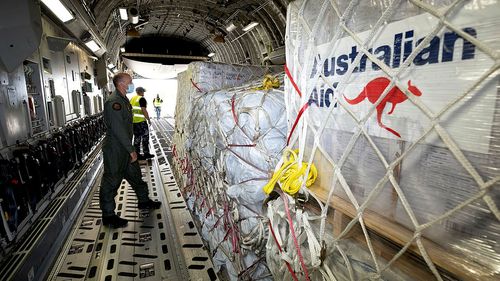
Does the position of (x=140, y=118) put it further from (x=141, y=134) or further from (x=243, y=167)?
(x=243, y=167)

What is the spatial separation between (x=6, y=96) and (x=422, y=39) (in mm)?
3913

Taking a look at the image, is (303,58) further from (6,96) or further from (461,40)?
(6,96)

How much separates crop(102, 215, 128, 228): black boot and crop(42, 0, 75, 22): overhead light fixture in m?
3.02

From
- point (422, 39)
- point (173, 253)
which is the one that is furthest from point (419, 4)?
point (173, 253)

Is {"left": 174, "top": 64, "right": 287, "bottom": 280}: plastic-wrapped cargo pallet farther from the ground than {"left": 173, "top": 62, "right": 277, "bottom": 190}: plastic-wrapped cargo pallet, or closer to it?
closer to it

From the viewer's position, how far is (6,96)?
310 cm

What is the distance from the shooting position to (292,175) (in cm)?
164

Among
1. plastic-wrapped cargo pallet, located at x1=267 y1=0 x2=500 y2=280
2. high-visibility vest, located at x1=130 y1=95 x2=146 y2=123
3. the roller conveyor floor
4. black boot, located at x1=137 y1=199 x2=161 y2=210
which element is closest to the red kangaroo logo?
plastic-wrapped cargo pallet, located at x1=267 y1=0 x2=500 y2=280

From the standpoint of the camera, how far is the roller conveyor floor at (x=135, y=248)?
8.73 feet

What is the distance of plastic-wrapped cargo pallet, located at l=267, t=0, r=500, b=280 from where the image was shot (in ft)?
2.65

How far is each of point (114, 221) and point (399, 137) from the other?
140 inches

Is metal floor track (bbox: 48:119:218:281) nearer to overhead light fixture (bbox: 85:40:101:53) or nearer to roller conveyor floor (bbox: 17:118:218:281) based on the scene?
roller conveyor floor (bbox: 17:118:218:281)

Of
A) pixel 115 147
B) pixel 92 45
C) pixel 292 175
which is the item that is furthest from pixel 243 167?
pixel 92 45

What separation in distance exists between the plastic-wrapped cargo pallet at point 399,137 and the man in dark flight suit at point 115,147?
265cm
